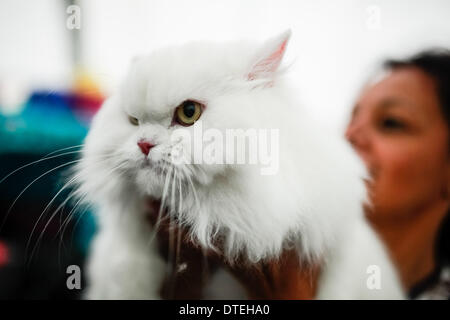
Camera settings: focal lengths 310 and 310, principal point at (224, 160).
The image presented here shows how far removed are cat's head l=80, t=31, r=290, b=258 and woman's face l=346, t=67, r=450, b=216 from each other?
46 centimetres

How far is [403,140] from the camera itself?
0.84 metres

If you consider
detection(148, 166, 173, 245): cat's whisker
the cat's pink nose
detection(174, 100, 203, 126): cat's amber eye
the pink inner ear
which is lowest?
detection(148, 166, 173, 245): cat's whisker

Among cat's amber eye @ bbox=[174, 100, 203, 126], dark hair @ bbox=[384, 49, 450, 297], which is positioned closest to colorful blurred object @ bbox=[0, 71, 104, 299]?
cat's amber eye @ bbox=[174, 100, 203, 126]

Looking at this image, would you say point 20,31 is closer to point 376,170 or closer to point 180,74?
point 180,74

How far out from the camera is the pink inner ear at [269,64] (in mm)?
507

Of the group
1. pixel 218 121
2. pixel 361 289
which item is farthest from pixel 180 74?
pixel 361 289

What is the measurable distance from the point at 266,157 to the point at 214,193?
0.10 metres

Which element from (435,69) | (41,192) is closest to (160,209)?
(41,192)

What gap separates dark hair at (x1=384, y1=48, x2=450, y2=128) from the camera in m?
0.85

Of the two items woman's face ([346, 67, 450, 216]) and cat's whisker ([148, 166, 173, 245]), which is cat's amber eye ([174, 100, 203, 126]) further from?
woman's face ([346, 67, 450, 216])

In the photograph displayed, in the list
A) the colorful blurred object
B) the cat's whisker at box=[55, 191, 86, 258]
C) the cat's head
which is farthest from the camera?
the colorful blurred object

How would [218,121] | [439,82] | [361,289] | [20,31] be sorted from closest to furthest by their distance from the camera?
1. [218,121]
2. [361,289]
3. [20,31]
4. [439,82]

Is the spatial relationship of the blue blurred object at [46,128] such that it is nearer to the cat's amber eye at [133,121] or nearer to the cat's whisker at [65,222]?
the cat's whisker at [65,222]

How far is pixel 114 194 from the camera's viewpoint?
1.89ft
